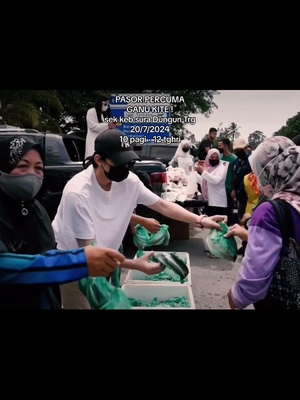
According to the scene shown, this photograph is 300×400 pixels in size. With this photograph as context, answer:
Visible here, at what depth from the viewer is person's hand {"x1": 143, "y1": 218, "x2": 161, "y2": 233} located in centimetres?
239

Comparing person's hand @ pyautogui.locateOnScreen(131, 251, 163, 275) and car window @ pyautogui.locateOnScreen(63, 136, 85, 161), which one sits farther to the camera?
car window @ pyautogui.locateOnScreen(63, 136, 85, 161)

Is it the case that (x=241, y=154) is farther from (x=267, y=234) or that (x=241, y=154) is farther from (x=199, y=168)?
(x=267, y=234)

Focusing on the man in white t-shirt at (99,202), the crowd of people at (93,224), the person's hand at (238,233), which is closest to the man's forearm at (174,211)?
the crowd of people at (93,224)

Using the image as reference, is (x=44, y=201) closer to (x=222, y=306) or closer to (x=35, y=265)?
(x=222, y=306)

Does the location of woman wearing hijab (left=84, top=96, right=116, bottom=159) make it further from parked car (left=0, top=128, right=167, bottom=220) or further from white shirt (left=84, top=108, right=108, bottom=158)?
parked car (left=0, top=128, right=167, bottom=220)

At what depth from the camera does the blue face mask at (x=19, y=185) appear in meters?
1.41

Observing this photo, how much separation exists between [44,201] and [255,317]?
7.80 feet

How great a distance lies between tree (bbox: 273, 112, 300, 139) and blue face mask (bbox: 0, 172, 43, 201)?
1.86m

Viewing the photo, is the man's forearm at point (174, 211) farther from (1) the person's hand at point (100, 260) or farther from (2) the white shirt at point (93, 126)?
(2) the white shirt at point (93, 126)

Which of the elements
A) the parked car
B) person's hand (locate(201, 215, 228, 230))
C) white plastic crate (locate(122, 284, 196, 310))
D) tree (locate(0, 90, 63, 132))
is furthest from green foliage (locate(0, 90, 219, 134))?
white plastic crate (locate(122, 284, 196, 310))

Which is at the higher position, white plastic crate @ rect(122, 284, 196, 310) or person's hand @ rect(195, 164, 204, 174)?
person's hand @ rect(195, 164, 204, 174)

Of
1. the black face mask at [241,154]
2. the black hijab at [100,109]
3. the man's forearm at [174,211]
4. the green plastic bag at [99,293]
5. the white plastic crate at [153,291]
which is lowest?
the white plastic crate at [153,291]

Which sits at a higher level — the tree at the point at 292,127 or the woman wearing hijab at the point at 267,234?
the tree at the point at 292,127
